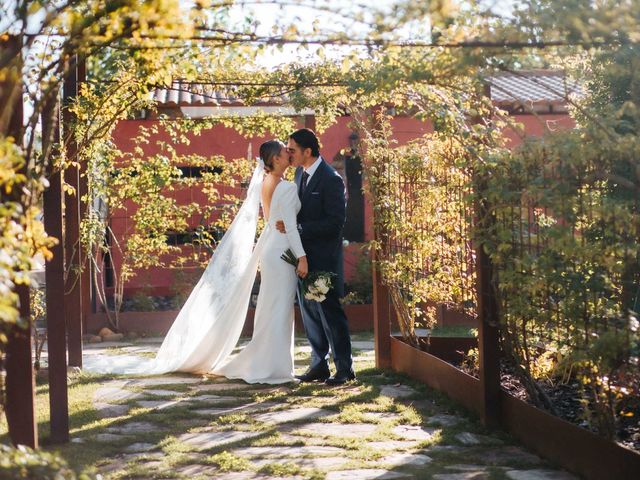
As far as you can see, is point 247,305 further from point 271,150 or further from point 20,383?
point 20,383

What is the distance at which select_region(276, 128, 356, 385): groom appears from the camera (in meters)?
7.94

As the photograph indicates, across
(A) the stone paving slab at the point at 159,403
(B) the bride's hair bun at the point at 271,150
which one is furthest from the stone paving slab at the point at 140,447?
(B) the bride's hair bun at the point at 271,150

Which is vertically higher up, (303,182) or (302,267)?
(303,182)

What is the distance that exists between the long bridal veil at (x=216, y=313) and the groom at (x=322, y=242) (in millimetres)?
664

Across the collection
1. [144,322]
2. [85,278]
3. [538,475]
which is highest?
[85,278]

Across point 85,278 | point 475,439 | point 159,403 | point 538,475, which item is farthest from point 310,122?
point 538,475

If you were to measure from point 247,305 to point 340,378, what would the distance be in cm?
135

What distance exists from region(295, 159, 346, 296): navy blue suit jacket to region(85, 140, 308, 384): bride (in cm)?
11

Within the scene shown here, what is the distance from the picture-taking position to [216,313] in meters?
8.83

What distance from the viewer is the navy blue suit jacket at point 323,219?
7988 millimetres

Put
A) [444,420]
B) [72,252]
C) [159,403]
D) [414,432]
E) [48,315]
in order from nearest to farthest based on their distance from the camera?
1. [48,315]
2. [414,432]
3. [444,420]
4. [159,403]
5. [72,252]

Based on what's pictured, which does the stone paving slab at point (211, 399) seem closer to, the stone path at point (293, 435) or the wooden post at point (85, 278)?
the stone path at point (293, 435)

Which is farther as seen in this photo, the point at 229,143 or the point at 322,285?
the point at 229,143

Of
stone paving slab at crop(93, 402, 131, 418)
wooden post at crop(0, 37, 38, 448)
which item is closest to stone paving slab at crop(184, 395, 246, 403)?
stone paving slab at crop(93, 402, 131, 418)
